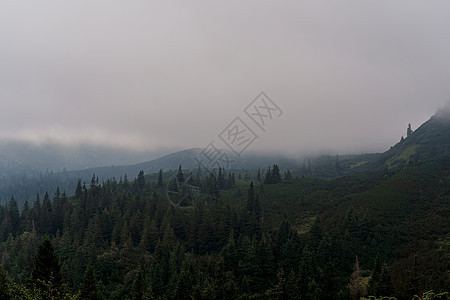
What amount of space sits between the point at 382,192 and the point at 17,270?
110m

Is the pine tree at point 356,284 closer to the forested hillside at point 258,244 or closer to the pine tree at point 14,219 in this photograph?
the forested hillside at point 258,244

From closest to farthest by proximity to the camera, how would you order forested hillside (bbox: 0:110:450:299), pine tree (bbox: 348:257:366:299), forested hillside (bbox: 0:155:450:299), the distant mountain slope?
forested hillside (bbox: 0:110:450:299) → pine tree (bbox: 348:257:366:299) → forested hillside (bbox: 0:155:450:299) → the distant mountain slope

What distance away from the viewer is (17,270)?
62.2m

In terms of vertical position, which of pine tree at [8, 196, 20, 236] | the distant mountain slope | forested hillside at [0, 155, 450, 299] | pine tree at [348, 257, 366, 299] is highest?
the distant mountain slope

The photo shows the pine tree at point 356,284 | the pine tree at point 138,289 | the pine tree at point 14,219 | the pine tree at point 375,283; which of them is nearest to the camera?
the pine tree at point 375,283

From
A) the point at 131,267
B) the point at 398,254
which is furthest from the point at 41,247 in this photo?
the point at 398,254

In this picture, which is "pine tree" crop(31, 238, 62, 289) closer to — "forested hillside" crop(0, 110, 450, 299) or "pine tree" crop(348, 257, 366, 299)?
"forested hillside" crop(0, 110, 450, 299)

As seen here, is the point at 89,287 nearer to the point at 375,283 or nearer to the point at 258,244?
the point at 258,244

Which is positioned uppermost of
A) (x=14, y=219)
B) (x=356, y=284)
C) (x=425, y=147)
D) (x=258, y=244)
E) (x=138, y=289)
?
(x=425, y=147)

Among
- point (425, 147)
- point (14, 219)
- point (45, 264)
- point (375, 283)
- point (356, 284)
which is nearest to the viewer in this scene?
point (45, 264)

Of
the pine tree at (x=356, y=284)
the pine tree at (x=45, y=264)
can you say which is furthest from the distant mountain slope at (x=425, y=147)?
the pine tree at (x=45, y=264)

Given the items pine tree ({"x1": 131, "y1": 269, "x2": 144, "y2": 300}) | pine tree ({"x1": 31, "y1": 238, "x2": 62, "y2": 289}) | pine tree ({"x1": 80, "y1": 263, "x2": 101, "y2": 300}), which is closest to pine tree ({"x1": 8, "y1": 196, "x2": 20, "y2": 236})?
pine tree ({"x1": 80, "y1": 263, "x2": 101, "y2": 300})

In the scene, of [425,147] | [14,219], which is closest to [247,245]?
[14,219]

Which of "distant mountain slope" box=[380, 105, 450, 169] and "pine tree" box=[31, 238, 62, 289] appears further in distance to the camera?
"distant mountain slope" box=[380, 105, 450, 169]
